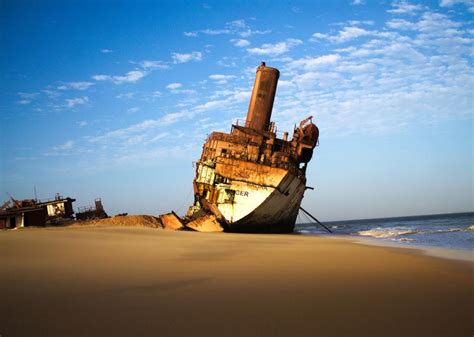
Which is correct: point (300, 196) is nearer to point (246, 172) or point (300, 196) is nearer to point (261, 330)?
point (246, 172)

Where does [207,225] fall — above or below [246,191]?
below

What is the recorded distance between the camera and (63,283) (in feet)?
12.6

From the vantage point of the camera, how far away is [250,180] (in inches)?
677

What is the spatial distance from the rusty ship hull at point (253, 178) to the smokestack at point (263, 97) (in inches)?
58.2

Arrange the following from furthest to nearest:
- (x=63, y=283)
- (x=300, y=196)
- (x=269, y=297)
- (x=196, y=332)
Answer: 1. (x=300, y=196)
2. (x=63, y=283)
3. (x=269, y=297)
4. (x=196, y=332)

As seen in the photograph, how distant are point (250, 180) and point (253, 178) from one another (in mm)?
188

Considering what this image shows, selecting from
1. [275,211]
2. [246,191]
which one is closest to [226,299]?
[246,191]

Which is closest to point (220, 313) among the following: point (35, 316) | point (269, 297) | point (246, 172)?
point (269, 297)

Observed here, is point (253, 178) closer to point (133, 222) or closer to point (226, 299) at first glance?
point (133, 222)

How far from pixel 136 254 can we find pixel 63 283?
270 cm

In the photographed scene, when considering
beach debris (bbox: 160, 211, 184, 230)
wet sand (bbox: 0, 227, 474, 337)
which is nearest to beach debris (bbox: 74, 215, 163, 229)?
beach debris (bbox: 160, 211, 184, 230)

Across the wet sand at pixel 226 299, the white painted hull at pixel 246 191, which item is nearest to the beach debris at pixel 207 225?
the white painted hull at pixel 246 191

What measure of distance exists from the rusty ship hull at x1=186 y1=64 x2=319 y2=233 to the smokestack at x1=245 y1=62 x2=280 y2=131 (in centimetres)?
148

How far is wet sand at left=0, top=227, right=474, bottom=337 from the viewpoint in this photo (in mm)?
2564
